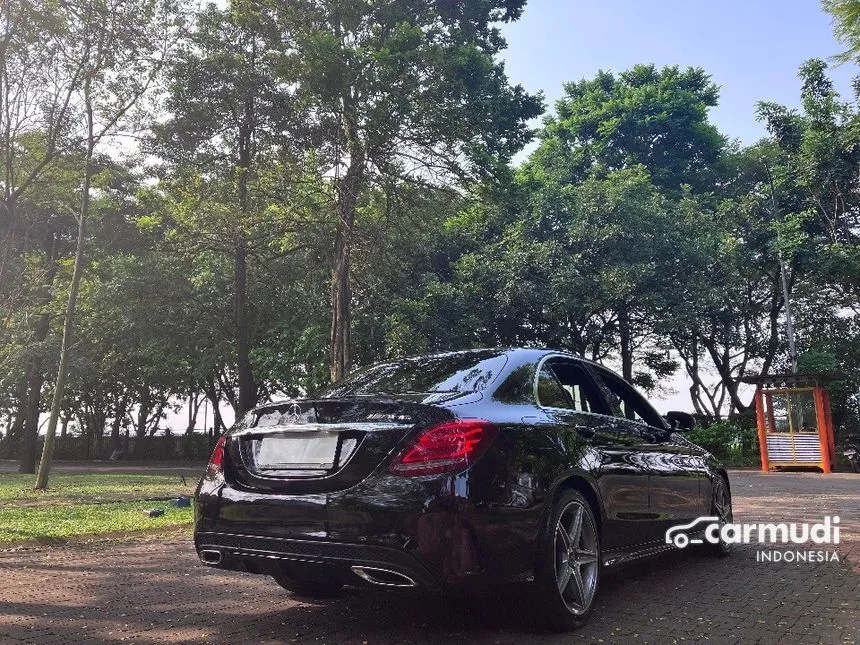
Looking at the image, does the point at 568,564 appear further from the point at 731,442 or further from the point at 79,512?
the point at 731,442

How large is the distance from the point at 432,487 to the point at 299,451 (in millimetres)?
754

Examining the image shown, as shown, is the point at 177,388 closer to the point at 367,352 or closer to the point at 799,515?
the point at 367,352

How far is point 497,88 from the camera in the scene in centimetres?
1552

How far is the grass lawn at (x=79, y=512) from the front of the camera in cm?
756

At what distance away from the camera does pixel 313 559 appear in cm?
319

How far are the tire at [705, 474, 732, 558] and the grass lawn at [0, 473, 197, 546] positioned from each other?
19.0 ft

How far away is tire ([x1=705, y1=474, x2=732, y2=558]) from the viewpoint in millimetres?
5938

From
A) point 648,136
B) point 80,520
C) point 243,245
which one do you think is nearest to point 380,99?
point 243,245

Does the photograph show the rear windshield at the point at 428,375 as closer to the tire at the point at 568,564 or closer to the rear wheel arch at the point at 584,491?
the rear wheel arch at the point at 584,491

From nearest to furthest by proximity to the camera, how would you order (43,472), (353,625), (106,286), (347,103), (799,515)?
1. (353,625)
2. (799,515)
3. (347,103)
4. (43,472)
5. (106,286)

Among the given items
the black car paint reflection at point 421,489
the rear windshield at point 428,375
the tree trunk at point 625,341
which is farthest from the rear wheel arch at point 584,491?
the tree trunk at point 625,341

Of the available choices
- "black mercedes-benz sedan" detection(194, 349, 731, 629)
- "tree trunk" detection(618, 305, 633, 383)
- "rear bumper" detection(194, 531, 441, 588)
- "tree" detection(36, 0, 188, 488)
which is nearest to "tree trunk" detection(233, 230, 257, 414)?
"tree" detection(36, 0, 188, 488)

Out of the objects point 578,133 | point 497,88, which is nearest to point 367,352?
point 497,88

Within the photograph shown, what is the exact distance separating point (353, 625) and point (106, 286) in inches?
769
